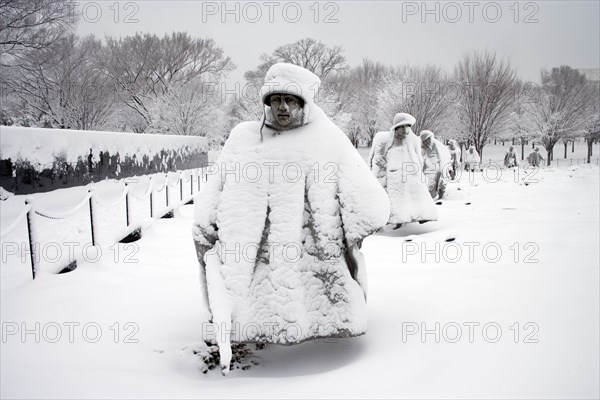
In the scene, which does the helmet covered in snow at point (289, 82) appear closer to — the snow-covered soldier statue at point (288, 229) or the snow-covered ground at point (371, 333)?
the snow-covered soldier statue at point (288, 229)

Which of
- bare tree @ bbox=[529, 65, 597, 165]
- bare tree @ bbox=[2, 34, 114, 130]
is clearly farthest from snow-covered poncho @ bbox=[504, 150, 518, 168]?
bare tree @ bbox=[2, 34, 114, 130]

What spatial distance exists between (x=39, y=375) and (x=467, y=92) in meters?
30.0

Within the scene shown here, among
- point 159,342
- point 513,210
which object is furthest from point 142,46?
point 159,342

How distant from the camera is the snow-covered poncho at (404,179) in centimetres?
788

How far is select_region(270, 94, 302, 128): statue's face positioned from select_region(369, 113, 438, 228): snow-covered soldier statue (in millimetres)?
5185

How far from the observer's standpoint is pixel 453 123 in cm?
3559

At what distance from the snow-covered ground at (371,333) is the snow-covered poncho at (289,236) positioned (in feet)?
1.26

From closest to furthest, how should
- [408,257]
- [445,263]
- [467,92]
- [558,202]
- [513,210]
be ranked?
1. [445,263]
2. [408,257]
3. [513,210]
4. [558,202]
5. [467,92]

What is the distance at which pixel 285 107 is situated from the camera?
3.11m

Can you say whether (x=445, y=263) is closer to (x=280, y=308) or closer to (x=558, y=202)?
(x=280, y=308)

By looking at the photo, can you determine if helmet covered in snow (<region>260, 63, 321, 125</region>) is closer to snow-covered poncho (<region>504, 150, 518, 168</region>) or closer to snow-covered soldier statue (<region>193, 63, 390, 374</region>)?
snow-covered soldier statue (<region>193, 63, 390, 374</region>)

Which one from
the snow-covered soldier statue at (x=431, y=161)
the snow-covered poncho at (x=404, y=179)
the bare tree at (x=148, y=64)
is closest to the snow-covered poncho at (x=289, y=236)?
the snow-covered poncho at (x=404, y=179)

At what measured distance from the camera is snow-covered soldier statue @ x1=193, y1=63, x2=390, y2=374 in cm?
287

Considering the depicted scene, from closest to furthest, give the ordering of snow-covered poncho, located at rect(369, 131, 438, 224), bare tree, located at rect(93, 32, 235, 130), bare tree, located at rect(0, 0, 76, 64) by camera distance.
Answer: snow-covered poncho, located at rect(369, 131, 438, 224) → bare tree, located at rect(0, 0, 76, 64) → bare tree, located at rect(93, 32, 235, 130)
